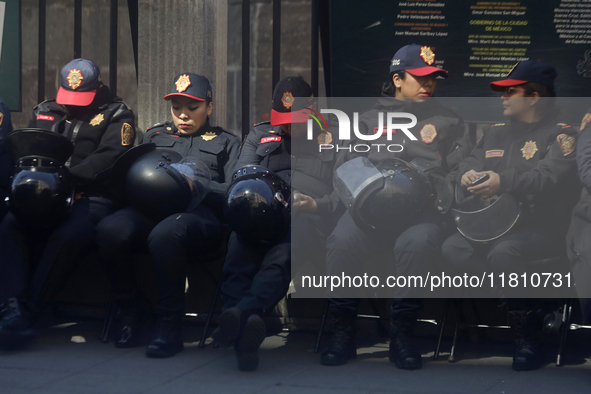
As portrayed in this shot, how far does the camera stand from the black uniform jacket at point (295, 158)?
445 cm

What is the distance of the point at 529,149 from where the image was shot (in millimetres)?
3965

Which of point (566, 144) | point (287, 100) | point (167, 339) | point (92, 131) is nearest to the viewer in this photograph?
point (566, 144)

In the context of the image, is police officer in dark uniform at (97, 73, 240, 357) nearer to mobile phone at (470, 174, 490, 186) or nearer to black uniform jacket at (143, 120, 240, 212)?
black uniform jacket at (143, 120, 240, 212)

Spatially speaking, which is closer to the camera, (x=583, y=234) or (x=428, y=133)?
(x=583, y=234)

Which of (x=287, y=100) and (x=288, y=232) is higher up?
(x=287, y=100)

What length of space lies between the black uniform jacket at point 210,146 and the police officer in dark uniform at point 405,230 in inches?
30.7

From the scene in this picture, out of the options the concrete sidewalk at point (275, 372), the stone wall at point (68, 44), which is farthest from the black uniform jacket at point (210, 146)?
the stone wall at point (68, 44)

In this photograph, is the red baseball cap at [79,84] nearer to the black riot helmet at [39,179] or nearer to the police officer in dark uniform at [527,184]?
the black riot helmet at [39,179]

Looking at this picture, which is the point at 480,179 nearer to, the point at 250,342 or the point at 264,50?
the point at 250,342

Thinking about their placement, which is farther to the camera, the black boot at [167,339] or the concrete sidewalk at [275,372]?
the black boot at [167,339]

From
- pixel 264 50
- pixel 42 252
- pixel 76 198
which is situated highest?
pixel 264 50

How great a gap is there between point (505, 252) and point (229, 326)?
1494 millimetres

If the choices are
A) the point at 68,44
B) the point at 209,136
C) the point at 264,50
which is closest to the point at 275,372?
the point at 209,136

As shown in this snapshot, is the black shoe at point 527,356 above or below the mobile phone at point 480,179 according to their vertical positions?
below
